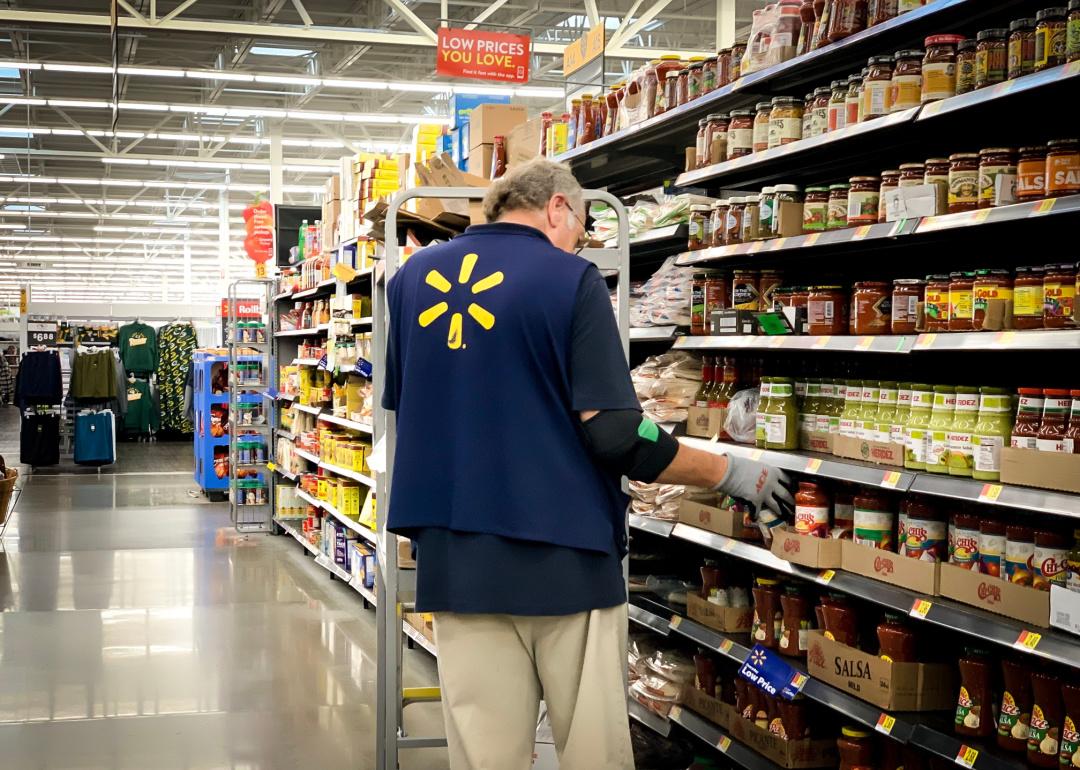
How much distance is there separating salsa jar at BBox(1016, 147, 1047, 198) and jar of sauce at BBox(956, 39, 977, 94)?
229 mm

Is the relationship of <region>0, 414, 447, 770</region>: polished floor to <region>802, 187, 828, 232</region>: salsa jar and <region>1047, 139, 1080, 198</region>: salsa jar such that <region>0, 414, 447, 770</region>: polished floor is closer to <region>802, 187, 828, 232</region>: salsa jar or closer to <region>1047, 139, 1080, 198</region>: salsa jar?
<region>802, 187, 828, 232</region>: salsa jar

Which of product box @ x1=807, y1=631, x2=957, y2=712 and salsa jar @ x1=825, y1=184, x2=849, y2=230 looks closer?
product box @ x1=807, y1=631, x2=957, y2=712

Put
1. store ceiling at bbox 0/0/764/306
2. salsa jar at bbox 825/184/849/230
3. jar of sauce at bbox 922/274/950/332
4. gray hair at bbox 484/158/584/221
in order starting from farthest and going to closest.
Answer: store ceiling at bbox 0/0/764/306 < salsa jar at bbox 825/184/849/230 < jar of sauce at bbox 922/274/950/332 < gray hair at bbox 484/158/584/221

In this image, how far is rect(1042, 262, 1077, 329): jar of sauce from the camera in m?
2.51

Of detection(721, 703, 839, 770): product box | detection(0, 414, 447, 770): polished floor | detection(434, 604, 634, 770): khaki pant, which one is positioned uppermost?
detection(434, 604, 634, 770): khaki pant

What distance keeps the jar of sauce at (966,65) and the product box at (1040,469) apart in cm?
87

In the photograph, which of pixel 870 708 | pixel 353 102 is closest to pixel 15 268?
pixel 353 102

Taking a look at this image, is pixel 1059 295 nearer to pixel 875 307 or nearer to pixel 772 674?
pixel 875 307

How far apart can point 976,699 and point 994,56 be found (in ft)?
5.07

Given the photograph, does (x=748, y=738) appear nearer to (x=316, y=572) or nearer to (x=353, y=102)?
(x=316, y=572)

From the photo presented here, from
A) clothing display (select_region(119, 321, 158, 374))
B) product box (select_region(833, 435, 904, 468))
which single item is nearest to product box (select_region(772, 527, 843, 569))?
product box (select_region(833, 435, 904, 468))

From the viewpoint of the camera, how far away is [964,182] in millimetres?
2746

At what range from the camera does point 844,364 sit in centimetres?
389

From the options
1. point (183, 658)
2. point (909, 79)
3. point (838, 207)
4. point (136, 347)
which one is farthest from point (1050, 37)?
point (136, 347)
